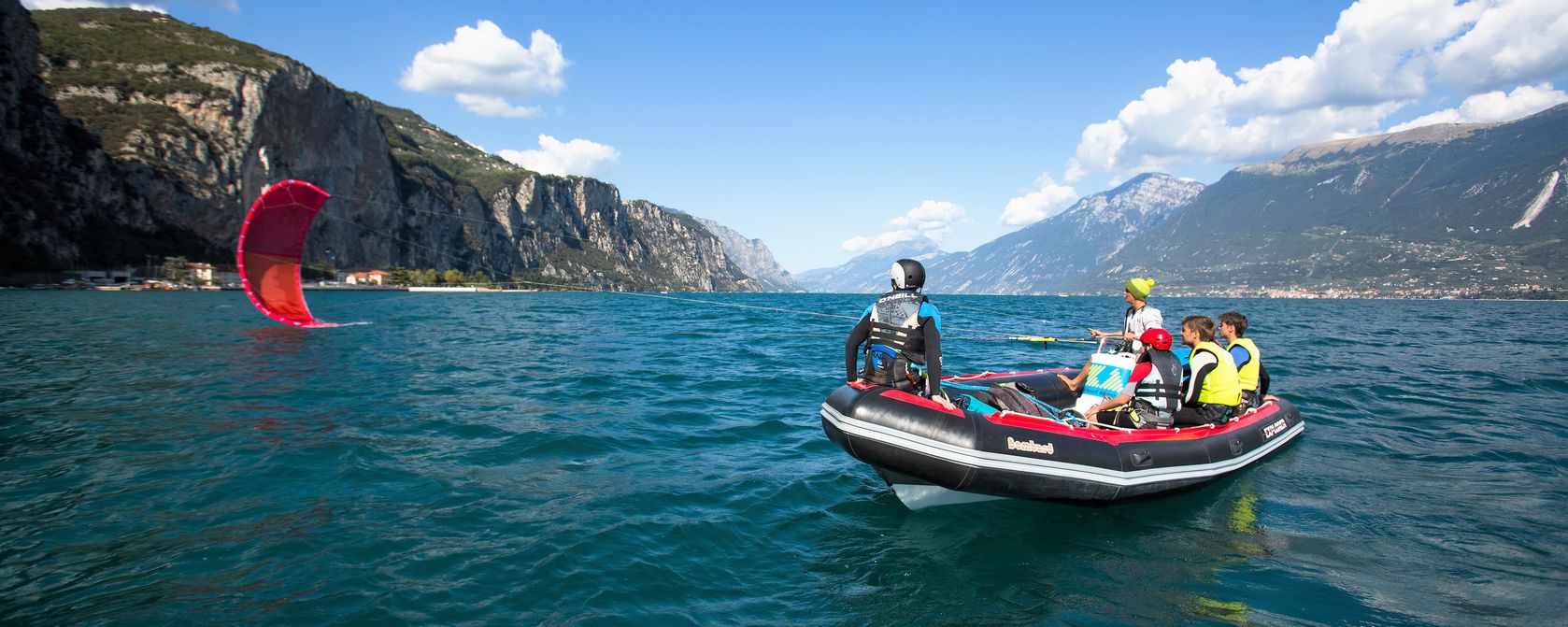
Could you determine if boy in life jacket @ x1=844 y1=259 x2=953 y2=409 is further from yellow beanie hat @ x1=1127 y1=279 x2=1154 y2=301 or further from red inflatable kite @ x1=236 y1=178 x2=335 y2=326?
red inflatable kite @ x1=236 y1=178 x2=335 y2=326

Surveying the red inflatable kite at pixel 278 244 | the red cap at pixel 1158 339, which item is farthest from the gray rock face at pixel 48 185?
the red cap at pixel 1158 339

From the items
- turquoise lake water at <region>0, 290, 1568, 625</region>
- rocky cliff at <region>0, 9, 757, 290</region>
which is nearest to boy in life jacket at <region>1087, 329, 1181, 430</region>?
turquoise lake water at <region>0, 290, 1568, 625</region>

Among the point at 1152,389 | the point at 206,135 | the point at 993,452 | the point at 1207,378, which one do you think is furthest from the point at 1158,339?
the point at 206,135

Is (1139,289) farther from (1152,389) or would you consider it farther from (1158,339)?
(1152,389)

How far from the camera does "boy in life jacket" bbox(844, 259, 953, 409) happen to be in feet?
23.0

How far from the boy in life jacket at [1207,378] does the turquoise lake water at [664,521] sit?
3.20 feet

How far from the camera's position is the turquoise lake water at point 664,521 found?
5109mm

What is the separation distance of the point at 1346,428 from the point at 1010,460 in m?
8.74

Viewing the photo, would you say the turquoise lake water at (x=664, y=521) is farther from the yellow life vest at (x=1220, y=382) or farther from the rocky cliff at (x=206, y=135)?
the rocky cliff at (x=206, y=135)

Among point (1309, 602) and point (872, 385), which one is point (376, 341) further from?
point (1309, 602)

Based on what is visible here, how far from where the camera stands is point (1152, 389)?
832 cm

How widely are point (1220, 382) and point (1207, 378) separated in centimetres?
20

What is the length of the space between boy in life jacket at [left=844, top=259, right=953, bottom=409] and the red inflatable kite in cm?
2112

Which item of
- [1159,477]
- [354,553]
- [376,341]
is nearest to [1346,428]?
[1159,477]
